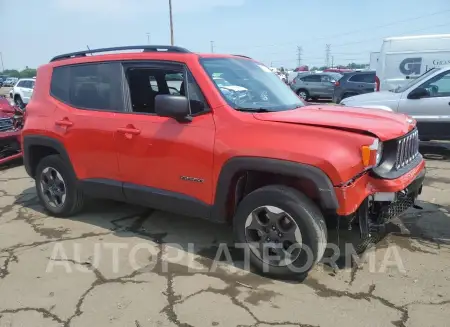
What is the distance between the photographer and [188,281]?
10.8ft

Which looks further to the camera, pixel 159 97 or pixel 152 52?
pixel 152 52

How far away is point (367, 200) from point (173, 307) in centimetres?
163

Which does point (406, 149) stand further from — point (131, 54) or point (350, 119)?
point (131, 54)

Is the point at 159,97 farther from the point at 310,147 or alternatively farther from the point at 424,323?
the point at 424,323

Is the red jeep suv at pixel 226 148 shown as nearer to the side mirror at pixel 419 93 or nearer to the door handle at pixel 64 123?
the door handle at pixel 64 123

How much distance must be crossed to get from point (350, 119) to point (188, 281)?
1.82m

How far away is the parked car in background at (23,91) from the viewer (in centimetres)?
2020

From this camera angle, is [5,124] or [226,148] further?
[5,124]

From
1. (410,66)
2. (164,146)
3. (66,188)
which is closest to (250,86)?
(164,146)

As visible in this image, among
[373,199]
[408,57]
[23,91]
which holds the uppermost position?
[408,57]

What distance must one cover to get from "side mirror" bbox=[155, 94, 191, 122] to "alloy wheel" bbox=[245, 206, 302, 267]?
100 centimetres

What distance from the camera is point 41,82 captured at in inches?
186

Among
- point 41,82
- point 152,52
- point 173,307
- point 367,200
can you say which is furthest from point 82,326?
point 41,82

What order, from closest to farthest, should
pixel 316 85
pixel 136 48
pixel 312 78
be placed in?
pixel 136 48 < pixel 316 85 < pixel 312 78
